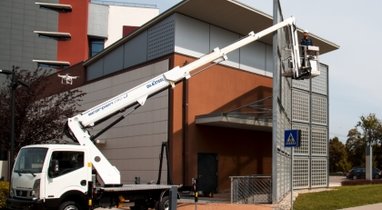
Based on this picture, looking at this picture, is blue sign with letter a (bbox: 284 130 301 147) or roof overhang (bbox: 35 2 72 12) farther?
roof overhang (bbox: 35 2 72 12)

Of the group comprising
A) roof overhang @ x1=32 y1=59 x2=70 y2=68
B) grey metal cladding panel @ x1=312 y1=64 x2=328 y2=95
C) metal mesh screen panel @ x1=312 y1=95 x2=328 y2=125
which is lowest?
metal mesh screen panel @ x1=312 y1=95 x2=328 y2=125

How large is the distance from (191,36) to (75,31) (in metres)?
40.5

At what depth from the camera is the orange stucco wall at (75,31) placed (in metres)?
62.7

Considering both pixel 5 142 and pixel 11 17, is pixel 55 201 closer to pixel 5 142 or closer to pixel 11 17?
pixel 5 142

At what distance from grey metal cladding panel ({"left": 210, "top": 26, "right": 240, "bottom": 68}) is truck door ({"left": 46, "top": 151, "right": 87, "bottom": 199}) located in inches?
505

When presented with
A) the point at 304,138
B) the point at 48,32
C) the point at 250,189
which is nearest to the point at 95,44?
the point at 48,32

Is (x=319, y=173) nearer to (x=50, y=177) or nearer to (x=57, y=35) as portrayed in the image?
(x=50, y=177)

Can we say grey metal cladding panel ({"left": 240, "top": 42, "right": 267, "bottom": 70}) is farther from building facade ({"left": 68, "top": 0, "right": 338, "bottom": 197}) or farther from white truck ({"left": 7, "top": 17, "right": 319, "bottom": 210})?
white truck ({"left": 7, "top": 17, "right": 319, "bottom": 210})

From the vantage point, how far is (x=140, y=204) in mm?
17562

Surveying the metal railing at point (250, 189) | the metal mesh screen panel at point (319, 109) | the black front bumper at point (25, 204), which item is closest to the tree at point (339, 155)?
the metal mesh screen panel at point (319, 109)

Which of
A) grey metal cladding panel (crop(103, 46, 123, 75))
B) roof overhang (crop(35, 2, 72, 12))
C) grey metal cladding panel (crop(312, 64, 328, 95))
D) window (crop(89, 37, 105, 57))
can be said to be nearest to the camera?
grey metal cladding panel (crop(103, 46, 123, 75))

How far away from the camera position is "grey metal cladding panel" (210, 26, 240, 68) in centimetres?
2711

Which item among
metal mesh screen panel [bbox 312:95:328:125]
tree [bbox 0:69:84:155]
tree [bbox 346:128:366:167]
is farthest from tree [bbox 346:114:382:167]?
tree [bbox 0:69:84:155]

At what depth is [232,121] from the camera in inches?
943
